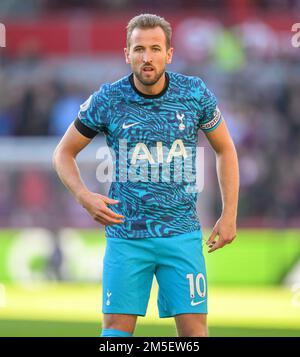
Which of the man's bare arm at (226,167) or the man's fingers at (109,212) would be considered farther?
the man's bare arm at (226,167)

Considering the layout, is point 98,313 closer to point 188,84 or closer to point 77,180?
point 77,180

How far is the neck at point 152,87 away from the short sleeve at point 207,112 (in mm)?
242

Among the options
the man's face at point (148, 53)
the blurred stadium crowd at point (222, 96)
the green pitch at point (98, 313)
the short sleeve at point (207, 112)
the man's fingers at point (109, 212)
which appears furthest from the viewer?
the blurred stadium crowd at point (222, 96)

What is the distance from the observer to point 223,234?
21.1 feet

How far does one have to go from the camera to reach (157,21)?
630 centimetres

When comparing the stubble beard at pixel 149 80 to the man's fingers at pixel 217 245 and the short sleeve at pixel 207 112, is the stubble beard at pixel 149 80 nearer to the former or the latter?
the short sleeve at pixel 207 112

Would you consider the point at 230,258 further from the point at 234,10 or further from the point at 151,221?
the point at 151,221

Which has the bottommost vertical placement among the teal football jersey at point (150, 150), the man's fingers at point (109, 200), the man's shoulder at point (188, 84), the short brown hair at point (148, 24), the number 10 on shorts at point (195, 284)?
the number 10 on shorts at point (195, 284)

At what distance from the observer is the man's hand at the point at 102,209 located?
614 centimetres

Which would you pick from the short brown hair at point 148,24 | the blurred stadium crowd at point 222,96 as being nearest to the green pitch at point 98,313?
the blurred stadium crowd at point 222,96

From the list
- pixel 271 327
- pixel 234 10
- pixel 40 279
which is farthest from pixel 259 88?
pixel 271 327

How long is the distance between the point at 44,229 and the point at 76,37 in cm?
508

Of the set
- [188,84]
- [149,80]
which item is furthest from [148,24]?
[188,84]

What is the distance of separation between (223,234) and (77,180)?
92cm
